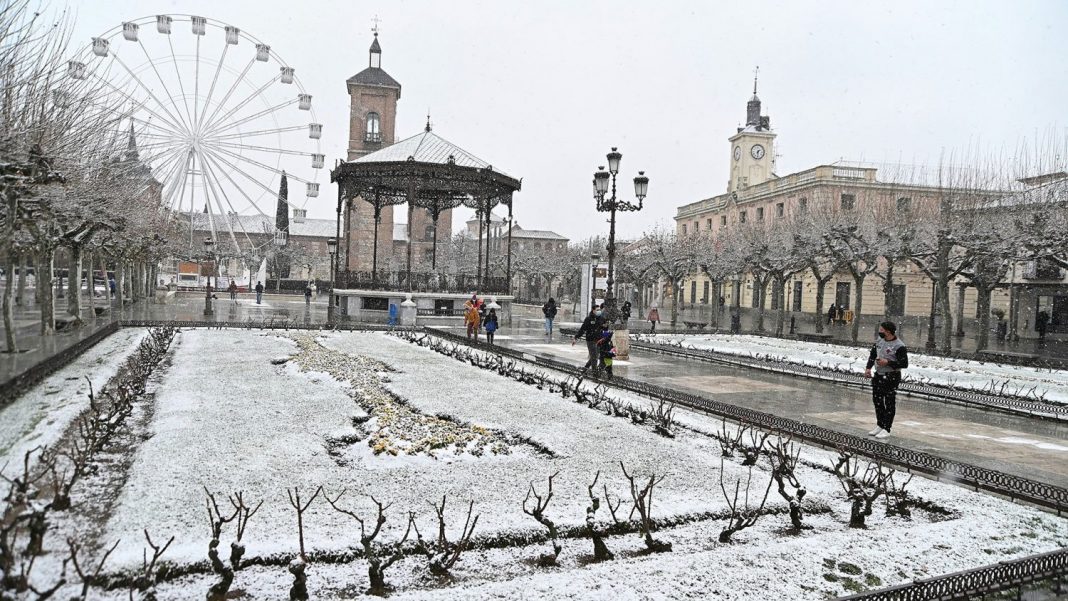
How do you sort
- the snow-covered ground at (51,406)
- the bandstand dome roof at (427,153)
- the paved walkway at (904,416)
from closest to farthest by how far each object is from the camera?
the snow-covered ground at (51,406) < the paved walkway at (904,416) < the bandstand dome roof at (427,153)

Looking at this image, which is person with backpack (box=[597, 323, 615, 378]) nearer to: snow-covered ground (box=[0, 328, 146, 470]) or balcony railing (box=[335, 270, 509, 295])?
snow-covered ground (box=[0, 328, 146, 470])

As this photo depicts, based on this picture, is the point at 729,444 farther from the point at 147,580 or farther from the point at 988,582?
the point at 147,580

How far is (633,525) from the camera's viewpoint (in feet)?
18.5

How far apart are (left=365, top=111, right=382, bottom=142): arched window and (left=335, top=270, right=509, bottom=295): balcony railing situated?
35.6 m

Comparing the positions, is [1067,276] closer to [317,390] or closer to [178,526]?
[317,390]

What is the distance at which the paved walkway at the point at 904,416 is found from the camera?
8.67 metres

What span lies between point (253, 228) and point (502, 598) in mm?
109077

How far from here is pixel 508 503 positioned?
6047mm

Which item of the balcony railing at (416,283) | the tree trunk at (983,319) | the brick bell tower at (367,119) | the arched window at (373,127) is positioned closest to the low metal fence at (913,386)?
the tree trunk at (983,319)

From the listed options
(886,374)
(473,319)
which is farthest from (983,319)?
(886,374)

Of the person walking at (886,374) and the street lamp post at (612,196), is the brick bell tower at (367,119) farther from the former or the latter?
the person walking at (886,374)

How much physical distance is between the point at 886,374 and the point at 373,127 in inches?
2539

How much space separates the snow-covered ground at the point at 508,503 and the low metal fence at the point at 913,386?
18.9 feet

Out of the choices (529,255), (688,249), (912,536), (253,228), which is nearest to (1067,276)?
(688,249)
